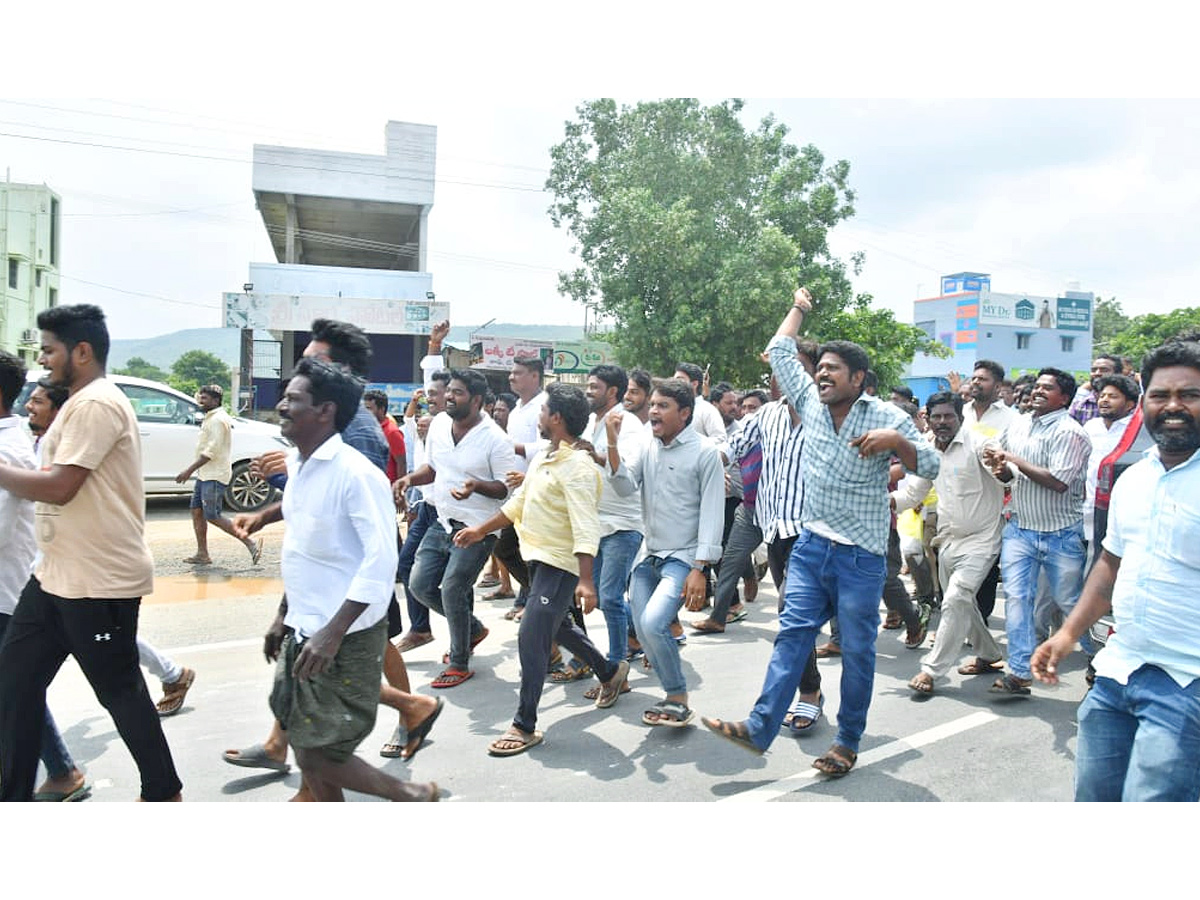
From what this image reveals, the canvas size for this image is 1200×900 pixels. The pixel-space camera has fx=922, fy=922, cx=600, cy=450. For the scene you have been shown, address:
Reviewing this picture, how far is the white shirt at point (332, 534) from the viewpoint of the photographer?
306cm

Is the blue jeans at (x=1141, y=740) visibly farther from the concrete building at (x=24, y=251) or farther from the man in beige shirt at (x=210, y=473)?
the concrete building at (x=24, y=251)

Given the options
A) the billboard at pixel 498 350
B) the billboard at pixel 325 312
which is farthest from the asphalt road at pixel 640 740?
the billboard at pixel 498 350

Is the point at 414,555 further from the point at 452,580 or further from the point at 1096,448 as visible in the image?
the point at 1096,448

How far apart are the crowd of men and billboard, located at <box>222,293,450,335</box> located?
2020cm

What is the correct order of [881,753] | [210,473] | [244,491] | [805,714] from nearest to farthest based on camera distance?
[881,753]
[805,714]
[210,473]
[244,491]

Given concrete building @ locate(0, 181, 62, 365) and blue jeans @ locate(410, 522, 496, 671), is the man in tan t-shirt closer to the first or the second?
blue jeans @ locate(410, 522, 496, 671)

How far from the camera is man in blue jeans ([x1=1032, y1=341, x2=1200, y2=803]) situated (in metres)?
2.50

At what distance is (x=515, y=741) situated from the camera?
4.39m

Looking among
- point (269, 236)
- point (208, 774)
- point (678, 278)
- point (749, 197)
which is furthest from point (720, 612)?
point (269, 236)

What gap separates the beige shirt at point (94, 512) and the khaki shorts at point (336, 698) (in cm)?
79

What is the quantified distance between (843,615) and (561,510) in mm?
1452

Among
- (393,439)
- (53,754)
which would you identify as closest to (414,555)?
(393,439)

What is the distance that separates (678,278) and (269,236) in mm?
18858

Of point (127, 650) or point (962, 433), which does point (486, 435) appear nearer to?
point (127, 650)
